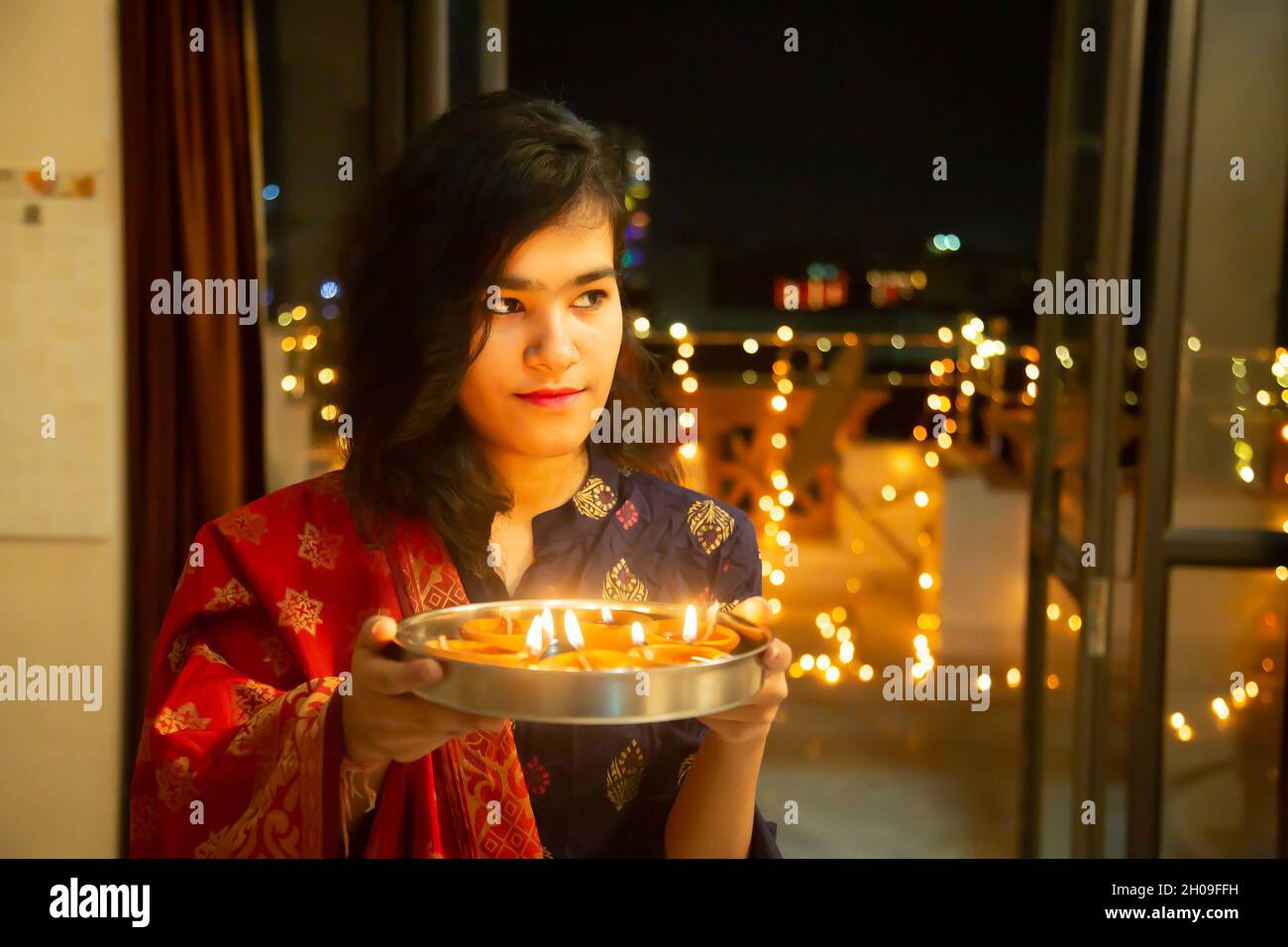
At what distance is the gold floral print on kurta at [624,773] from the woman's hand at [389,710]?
0.23 metres

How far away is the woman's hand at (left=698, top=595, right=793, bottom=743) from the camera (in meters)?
0.87

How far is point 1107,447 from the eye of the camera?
1.89 metres

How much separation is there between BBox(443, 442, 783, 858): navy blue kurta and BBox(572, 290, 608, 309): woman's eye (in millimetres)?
170

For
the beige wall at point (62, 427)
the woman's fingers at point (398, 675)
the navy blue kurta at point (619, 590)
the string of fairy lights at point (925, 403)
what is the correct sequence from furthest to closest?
the string of fairy lights at point (925, 403)
the beige wall at point (62, 427)
the navy blue kurta at point (619, 590)
the woman's fingers at point (398, 675)

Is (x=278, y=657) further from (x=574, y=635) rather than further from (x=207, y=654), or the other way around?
(x=574, y=635)

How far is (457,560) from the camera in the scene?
1062 mm

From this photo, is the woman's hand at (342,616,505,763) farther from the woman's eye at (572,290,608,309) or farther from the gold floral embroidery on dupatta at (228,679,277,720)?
the woman's eye at (572,290,608,309)

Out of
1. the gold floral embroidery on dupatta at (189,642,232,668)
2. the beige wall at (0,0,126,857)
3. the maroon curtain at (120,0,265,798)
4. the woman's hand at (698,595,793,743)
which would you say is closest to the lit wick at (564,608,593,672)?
the woman's hand at (698,595,793,743)

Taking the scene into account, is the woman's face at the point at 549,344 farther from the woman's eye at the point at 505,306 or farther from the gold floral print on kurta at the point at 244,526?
the gold floral print on kurta at the point at 244,526

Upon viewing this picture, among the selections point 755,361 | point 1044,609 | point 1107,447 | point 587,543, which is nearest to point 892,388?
point 755,361

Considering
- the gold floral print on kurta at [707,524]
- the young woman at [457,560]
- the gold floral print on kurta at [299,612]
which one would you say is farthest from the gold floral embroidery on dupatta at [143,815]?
the gold floral print on kurta at [707,524]

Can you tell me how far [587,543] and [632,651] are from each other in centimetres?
25

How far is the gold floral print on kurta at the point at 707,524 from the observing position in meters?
1.13
